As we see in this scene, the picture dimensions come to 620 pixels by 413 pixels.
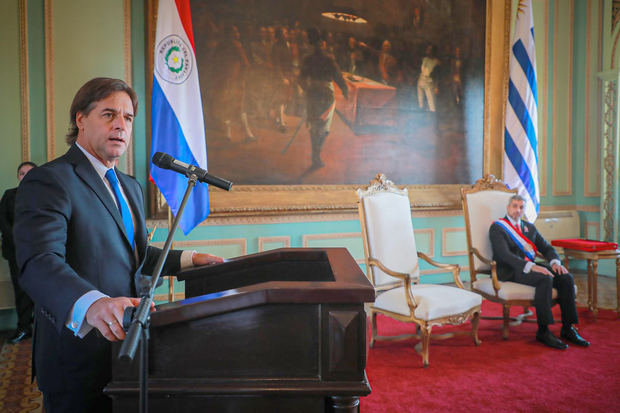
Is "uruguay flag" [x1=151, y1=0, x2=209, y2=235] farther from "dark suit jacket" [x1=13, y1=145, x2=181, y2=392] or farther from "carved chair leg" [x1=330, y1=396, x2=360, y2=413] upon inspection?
"carved chair leg" [x1=330, y1=396, x2=360, y2=413]

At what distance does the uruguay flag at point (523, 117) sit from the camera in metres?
5.79

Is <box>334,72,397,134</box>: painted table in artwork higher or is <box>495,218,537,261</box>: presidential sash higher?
<box>334,72,397,134</box>: painted table in artwork

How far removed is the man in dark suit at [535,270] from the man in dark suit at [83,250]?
367 centimetres

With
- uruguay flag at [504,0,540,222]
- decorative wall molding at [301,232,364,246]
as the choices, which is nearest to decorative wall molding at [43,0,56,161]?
decorative wall molding at [301,232,364,246]

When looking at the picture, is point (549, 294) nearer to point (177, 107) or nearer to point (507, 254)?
point (507, 254)

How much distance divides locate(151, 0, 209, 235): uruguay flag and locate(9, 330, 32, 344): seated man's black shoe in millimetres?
1739

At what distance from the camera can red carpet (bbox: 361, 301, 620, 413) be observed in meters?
2.81

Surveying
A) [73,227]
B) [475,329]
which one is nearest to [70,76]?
[73,227]

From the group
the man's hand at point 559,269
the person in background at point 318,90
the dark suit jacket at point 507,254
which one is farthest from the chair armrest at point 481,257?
the person in background at point 318,90

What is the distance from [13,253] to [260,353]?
3.85 meters

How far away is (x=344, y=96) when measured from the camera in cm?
554

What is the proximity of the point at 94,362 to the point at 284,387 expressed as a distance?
576 millimetres

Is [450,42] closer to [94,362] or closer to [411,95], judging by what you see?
[411,95]

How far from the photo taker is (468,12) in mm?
6176
